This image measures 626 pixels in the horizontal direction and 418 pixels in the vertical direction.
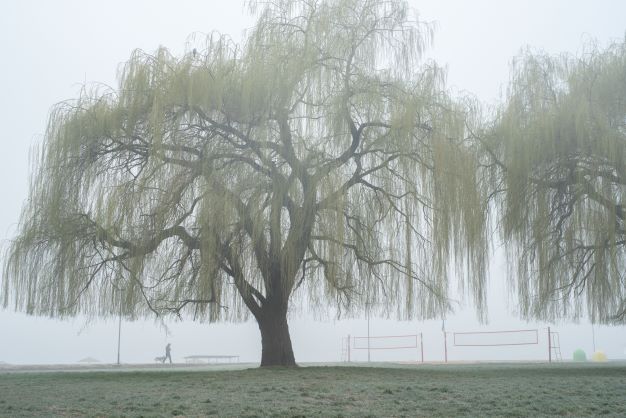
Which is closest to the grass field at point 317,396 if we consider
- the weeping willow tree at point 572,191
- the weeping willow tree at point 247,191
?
the weeping willow tree at point 247,191

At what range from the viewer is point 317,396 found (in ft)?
30.5

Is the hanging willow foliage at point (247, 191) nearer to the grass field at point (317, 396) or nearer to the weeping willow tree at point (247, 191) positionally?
the weeping willow tree at point (247, 191)

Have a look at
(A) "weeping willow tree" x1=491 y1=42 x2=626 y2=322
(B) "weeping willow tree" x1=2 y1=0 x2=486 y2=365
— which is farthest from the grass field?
(A) "weeping willow tree" x1=491 y1=42 x2=626 y2=322

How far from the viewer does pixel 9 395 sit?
31.9 ft

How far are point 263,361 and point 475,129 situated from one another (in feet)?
22.8

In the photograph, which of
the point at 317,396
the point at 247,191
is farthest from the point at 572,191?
the point at 317,396

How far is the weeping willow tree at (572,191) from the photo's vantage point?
1479 centimetres

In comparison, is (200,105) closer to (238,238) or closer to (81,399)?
(238,238)

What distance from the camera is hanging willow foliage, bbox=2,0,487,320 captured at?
13.7m

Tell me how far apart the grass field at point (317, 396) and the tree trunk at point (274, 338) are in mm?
2596

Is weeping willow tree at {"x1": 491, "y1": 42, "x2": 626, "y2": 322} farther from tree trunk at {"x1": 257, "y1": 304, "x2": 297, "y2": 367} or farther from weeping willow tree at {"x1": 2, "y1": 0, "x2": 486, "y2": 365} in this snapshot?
tree trunk at {"x1": 257, "y1": 304, "x2": 297, "y2": 367}

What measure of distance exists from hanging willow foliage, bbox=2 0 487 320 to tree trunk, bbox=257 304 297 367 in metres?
0.51

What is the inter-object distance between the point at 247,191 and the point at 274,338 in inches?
126

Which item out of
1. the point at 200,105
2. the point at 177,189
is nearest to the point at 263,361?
the point at 177,189
